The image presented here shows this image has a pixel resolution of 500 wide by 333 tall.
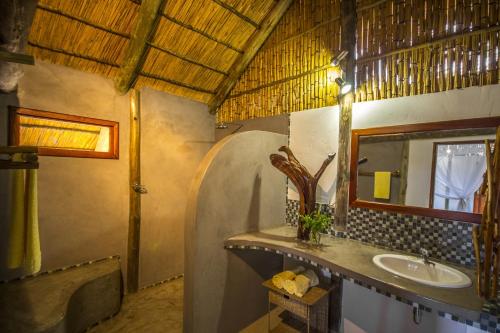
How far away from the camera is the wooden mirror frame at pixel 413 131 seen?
167 cm

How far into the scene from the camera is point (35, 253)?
1.36 meters

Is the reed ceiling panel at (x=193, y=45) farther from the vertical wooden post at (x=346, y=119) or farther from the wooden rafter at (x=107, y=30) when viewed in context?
the vertical wooden post at (x=346, y=119)

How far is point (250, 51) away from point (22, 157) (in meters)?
2.83

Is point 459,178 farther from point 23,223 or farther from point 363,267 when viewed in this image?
point 23,223

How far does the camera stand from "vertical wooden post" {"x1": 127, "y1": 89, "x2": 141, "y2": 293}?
2.96 m

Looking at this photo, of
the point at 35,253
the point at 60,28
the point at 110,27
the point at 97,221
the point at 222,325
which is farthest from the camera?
the point at 97,221

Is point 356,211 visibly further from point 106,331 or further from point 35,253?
point 106,331

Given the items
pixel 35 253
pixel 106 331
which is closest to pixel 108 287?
pixel 106 331

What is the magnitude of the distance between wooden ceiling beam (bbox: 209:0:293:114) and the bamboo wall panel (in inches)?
3.1

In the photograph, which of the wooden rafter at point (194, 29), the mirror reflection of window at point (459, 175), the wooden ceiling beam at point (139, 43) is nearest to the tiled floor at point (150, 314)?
the wooden ceiling beam at point (139, 43)

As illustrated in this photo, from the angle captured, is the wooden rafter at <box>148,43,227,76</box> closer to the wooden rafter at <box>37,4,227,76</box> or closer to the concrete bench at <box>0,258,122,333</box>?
the wooden rafter at <box>37,4,227,76</box>

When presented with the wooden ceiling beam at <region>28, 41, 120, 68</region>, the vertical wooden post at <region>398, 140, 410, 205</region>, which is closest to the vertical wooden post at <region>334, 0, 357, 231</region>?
the vertical wooden post at <region>398, 140, 410, 205</region>

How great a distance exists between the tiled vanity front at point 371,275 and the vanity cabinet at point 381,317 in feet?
1.04

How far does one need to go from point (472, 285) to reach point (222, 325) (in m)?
1.95
